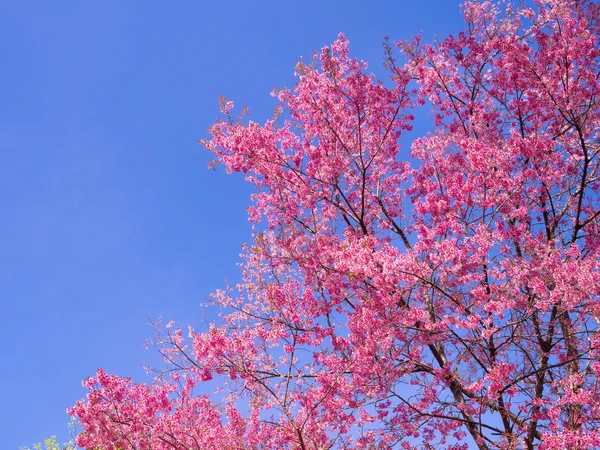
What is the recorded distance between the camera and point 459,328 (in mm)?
8086

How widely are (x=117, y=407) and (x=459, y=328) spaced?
5312 millimetres

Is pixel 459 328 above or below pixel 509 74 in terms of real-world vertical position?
below

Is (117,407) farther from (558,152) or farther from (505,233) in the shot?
(558,152)

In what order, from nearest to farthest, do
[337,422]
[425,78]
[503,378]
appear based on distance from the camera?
[503,378]
[337,422]
[425,78]

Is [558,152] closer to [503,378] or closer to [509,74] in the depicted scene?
[509,74]

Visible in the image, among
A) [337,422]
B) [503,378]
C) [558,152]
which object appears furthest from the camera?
[558,152]

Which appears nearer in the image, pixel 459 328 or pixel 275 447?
pixel 459 328

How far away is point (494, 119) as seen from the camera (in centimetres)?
1088

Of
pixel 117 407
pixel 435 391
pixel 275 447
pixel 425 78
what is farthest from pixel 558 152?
pixel 117 407

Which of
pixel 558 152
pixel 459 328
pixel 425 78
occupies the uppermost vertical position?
pixel 425 78

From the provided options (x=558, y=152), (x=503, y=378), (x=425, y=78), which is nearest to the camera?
(x=503, y=378)

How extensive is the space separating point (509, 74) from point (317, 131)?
3904 mm

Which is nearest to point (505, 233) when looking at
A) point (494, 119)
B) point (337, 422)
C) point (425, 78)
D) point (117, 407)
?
point (494, 119)

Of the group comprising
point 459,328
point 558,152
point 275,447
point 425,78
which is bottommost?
point 275,447
